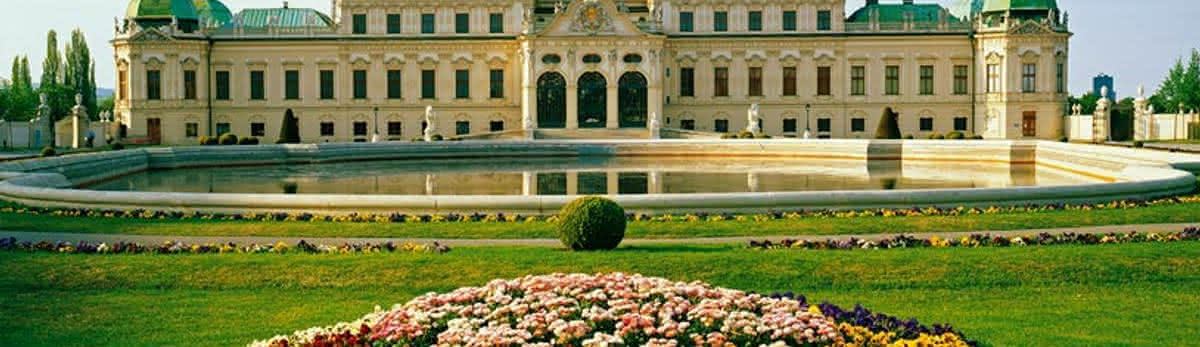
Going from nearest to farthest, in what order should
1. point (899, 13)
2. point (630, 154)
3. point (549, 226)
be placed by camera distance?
point (549, 226), point (630, 154), point (899, 13)

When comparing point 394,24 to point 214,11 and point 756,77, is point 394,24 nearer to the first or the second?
point 214,11

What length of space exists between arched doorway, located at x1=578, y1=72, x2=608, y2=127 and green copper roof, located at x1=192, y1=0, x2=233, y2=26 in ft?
79.6

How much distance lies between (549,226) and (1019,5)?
201 feet

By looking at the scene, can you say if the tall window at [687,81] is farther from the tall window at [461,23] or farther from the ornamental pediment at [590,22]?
the tall window at [461,23]

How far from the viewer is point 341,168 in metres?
53.2

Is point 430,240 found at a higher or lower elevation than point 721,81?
lower

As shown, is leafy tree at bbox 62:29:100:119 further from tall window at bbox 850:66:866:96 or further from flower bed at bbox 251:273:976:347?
flower bed at bbox 251:273:976:347

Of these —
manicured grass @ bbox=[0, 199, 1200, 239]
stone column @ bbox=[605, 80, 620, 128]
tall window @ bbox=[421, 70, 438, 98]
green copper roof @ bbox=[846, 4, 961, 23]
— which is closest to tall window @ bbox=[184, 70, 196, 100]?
tall window @ bbox=[421, 70, 438, 98]

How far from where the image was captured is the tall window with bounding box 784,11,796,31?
82.4 m

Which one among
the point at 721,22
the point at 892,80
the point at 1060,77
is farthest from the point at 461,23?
the point at 1060,77

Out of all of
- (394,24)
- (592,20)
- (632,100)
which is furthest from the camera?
(394,24)

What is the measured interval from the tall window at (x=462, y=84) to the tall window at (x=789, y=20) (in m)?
18.1

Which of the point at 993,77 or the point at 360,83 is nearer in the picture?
the point at 993,77

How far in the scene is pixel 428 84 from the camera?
269ft
